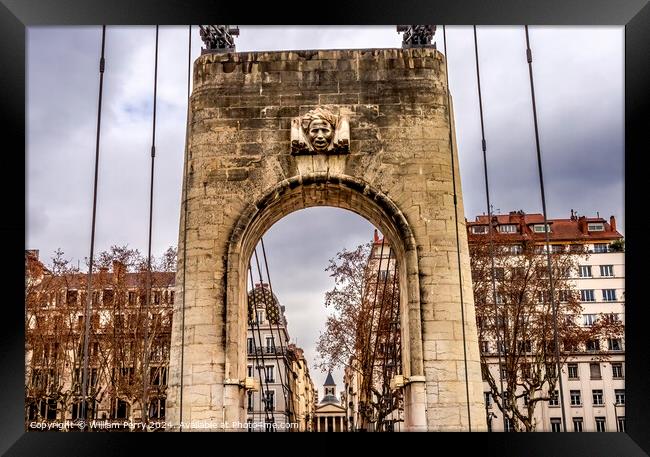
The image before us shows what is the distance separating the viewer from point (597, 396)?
42125mm

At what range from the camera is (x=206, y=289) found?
11.3 m

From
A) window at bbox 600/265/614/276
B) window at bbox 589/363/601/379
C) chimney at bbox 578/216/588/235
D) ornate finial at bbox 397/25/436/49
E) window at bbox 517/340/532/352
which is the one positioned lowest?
window at bbox 589/363/601/379

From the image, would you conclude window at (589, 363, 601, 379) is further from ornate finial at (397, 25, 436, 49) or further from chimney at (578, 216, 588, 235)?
ornate finial at (397, 25, 436, 49)

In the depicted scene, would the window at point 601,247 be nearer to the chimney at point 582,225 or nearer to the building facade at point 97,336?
the chimney at point 582,225

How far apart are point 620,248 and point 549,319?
21870mm

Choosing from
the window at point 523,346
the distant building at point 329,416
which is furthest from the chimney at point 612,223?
the distant building at point 329,416

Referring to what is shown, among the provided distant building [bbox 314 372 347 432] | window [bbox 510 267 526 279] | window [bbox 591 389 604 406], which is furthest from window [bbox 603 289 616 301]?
distant building [bbox 314 372 347 432]

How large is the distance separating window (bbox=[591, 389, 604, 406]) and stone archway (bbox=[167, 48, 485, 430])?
34012 millimetres

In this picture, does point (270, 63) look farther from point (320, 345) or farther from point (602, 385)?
point (602, 385)

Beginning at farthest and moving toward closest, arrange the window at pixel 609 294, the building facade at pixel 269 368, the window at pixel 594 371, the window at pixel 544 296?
the window at pixel 609 294
the window at pixel 594 371
the window at pixel 544 296
the building facade at pixel 269 368

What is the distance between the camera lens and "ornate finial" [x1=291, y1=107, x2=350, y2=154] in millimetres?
11617

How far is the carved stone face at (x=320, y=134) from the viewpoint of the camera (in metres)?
11.6

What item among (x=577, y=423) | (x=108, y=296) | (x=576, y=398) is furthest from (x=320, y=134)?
(x=577, y=423)

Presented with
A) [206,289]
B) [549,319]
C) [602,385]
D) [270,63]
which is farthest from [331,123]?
[602,385]
